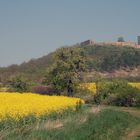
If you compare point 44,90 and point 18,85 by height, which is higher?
point 18,85

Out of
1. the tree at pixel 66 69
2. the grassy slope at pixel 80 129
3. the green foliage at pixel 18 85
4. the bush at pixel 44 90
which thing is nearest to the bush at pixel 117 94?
the tree at pixel 66 69

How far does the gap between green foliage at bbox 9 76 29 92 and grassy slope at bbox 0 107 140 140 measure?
27.5 metres

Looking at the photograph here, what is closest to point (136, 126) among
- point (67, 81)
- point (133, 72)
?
point (67, 81)

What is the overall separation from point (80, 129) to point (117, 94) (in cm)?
3125

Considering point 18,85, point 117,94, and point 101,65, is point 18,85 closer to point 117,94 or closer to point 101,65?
point 117,94

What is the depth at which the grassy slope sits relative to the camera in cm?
1712

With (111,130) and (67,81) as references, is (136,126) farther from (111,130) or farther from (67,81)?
(67,81)

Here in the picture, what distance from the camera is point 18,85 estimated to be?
196ft

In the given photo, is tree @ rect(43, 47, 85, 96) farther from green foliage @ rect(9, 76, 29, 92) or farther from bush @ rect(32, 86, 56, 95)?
green foliage @ rect(9, 76, 29, 92)

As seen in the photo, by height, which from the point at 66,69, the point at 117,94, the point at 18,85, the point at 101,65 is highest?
the point at 101,65

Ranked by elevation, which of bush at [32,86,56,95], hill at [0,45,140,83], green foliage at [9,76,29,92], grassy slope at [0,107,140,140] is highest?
hill at [0,45,140,83]

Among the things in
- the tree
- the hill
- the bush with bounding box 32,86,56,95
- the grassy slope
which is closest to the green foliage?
the bush with bounding box 32,86,56,95

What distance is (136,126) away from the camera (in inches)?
1184

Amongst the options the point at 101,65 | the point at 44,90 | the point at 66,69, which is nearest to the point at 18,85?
the point at 44,90
